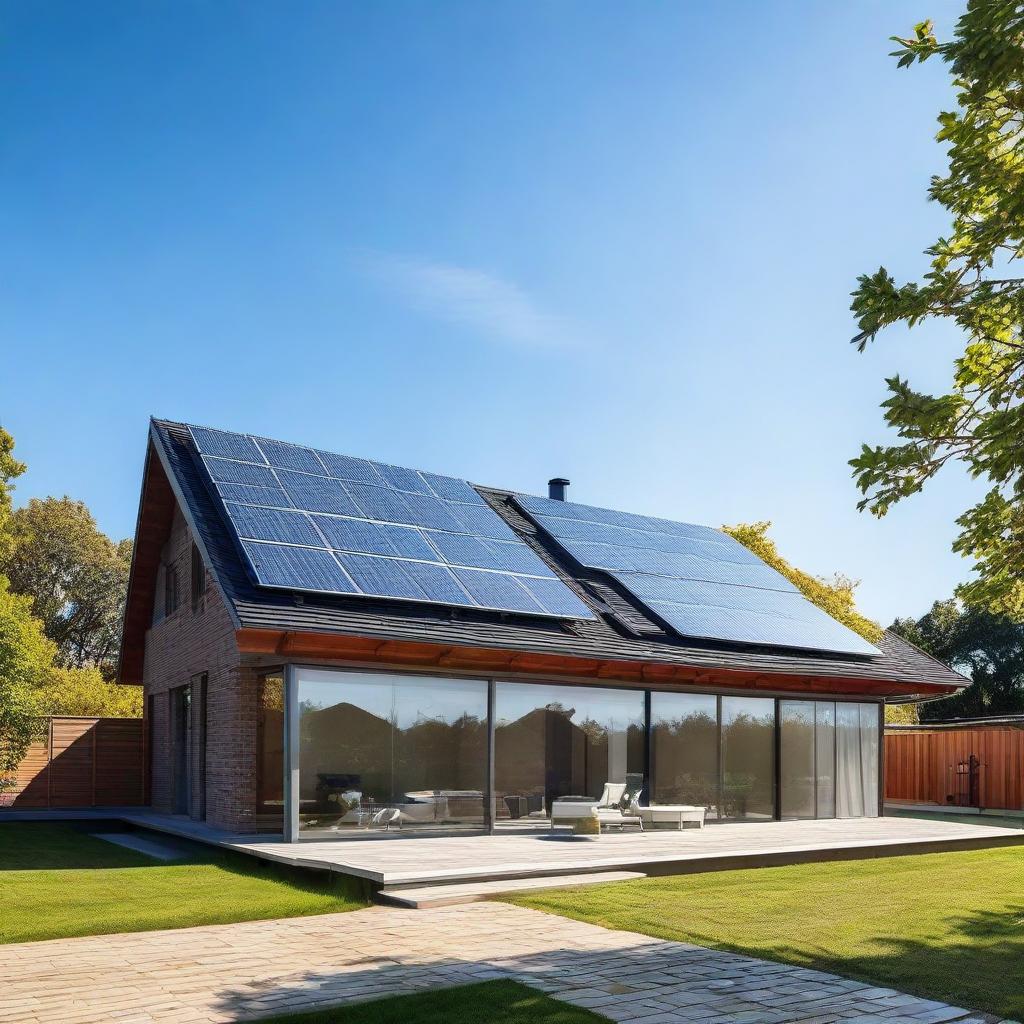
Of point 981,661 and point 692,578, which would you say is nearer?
point 692,578

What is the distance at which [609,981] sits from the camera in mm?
7168

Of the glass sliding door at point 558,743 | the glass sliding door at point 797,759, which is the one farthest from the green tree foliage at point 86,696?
the glass sliding door at point 797,759

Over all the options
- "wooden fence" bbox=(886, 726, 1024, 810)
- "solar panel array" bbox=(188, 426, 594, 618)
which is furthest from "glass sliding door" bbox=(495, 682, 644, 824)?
"wooden fence" bbox=(886, 726, 1024, 810)

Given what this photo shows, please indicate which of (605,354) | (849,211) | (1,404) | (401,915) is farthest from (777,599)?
(1,404)

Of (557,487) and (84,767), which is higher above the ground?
(557,487)

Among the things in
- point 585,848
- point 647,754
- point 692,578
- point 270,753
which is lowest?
point 585,848

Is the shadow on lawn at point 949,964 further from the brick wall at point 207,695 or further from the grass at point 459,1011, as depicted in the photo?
the brick wall at point 207,695

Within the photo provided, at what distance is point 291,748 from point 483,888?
14.0 ft

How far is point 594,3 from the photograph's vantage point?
14.3 m

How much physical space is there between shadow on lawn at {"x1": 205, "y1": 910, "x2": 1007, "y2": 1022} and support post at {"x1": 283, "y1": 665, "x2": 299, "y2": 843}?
624 centimetres

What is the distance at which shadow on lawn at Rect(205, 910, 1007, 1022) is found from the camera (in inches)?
258

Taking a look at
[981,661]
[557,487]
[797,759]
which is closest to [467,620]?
[797,759]

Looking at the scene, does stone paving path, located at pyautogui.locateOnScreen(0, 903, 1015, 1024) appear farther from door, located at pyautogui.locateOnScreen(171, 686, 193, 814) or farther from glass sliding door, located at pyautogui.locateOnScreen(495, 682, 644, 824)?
door, located at pyautogui.locateOnScreen(171, 686, 193, 814)

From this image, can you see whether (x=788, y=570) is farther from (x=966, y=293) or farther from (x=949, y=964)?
(x=949, y=964)
